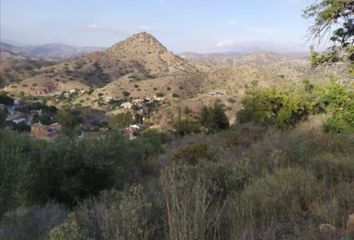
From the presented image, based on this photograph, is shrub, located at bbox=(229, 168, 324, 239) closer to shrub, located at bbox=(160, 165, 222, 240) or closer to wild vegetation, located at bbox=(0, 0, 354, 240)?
wild vegetation, located at bbox=(0, 0, 354, 240)

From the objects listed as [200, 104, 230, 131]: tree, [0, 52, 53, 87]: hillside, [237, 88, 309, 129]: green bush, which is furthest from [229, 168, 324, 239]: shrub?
[0, 52, 53, 87]: hillside

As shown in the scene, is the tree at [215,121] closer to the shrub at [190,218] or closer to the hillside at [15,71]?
the shrub at [190,218]

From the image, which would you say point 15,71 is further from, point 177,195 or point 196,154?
point 177,195

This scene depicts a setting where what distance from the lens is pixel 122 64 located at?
5551 inches

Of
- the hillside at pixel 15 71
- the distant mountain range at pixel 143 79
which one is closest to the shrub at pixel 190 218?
the distant mountain range at pixel 143 79

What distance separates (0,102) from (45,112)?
7.30m

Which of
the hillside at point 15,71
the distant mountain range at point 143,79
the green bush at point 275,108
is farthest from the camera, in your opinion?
the hillside at point 15,71

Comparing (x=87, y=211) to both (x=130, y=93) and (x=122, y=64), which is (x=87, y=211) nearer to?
(x=130, y=93)

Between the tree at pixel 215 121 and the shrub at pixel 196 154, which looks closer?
the shrub at pixel 196 154

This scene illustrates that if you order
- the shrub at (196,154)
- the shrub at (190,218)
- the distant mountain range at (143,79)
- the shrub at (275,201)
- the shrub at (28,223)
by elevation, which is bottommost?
the distant mountain range at (143,79)

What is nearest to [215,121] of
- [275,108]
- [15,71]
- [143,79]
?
[275,108]

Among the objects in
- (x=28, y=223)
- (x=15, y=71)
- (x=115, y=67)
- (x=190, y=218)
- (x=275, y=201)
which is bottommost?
(x=15, y=71)

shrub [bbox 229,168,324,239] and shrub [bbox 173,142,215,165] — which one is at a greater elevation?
shrub [bbox 229,168,324,239]

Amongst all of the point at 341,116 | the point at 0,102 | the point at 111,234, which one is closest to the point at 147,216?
the point at 111,234
